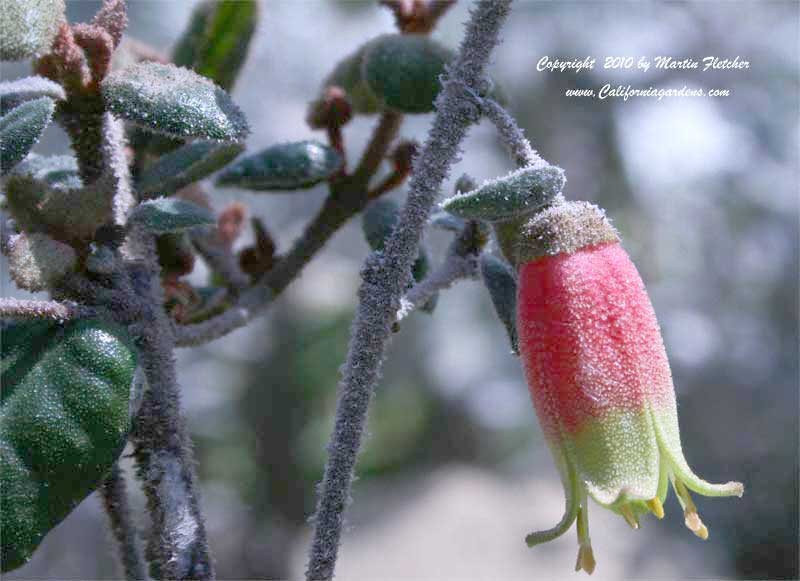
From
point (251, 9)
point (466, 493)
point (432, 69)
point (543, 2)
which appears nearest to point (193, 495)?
point (432, 69)

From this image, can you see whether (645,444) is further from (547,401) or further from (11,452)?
(11,452)

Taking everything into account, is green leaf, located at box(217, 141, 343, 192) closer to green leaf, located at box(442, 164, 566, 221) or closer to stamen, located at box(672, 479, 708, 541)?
green leaf, located at box(442, 164, 566, 221)

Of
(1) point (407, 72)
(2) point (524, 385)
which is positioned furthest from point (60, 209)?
(2) point (524, 385)

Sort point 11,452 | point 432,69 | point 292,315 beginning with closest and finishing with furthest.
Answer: point 11,452, point 432,69, point 292,315

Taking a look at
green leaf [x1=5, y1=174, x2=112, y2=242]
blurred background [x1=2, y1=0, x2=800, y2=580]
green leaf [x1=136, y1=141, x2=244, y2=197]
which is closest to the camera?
green leaf [x1=5, y1=174, x2=112, y2=242]

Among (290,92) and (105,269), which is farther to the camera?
(290,92)

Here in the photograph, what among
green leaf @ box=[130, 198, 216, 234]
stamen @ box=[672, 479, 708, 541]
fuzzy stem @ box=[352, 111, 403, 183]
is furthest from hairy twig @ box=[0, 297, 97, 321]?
stamen @ box=[672, 479, 708, 541]

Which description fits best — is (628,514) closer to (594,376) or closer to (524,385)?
(594,376)
